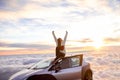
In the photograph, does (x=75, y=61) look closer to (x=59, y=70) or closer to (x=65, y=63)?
(x=65, y=63)

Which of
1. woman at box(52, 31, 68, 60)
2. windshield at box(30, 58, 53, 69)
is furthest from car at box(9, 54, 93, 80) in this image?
woman at box(52, 31, 68, 60)

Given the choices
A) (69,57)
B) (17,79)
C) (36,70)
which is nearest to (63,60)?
(69,57)

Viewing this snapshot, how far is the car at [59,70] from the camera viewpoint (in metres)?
12.2

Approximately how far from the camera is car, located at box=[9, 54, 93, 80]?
12.2 meters

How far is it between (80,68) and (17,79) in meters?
3.19

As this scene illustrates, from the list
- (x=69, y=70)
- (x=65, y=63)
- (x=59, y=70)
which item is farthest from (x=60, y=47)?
(x=59, y=70)

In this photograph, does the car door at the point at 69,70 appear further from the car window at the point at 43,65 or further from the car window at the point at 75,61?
the car window at the point at 43,65

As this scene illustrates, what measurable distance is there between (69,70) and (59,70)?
630 millimetres

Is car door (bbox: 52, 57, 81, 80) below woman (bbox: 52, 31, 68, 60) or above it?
below

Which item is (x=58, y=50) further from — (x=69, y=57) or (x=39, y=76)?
(x=39, y=76)

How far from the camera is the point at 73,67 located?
44.0 ft

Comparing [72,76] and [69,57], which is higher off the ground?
[69,57]

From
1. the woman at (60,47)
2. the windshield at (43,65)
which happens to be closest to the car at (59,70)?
the windshield at (43,65)

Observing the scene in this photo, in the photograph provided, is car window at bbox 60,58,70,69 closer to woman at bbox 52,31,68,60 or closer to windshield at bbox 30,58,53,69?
windshield at bbox 30,58,53,69
